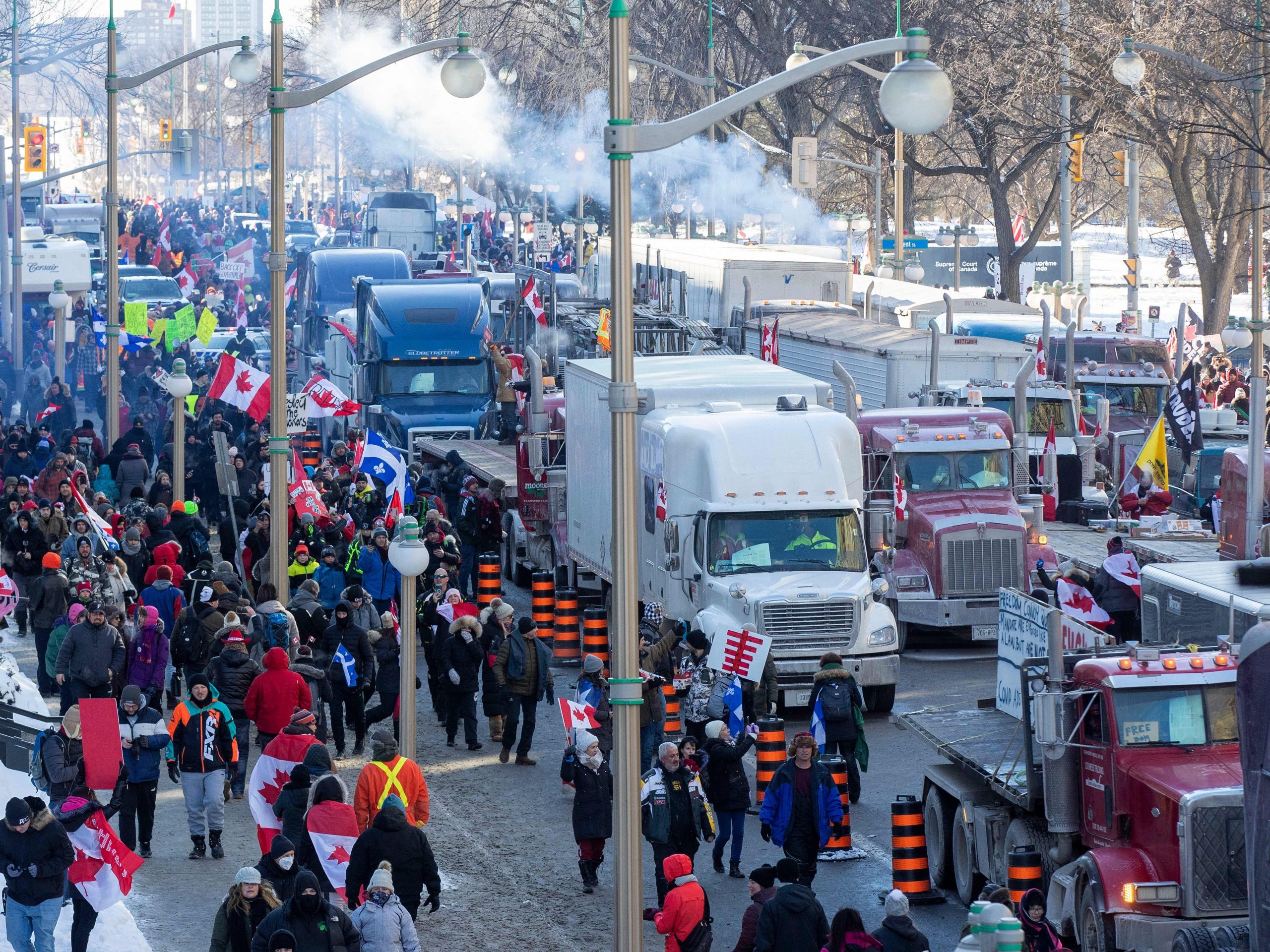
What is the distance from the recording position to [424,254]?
71375 mm

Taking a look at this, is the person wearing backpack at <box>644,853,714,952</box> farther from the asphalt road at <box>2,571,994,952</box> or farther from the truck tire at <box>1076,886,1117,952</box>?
the truck tire at <box>1076,886,1117,952</box>

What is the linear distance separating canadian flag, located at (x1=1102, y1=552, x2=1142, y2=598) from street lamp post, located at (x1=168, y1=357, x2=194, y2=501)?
11.7 m

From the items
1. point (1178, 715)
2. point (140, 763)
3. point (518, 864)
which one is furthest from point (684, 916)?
point (140, 763)

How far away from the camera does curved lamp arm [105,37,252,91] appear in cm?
2328

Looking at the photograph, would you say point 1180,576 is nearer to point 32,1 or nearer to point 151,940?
point 151,940

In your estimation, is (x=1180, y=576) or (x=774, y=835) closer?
(x=774, y=835)

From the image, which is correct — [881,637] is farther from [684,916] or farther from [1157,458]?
[684,916]

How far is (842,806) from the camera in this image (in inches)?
602

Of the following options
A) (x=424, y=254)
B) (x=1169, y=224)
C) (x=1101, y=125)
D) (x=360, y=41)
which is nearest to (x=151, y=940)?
(x=1101, y=125)

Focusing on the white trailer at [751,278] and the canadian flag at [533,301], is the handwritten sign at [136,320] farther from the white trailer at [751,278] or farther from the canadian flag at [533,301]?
the white trailer at [751,278]

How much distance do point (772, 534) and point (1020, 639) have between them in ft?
18.6

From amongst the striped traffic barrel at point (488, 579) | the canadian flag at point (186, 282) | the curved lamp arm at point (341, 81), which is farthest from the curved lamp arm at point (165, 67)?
the canadian flag at point (186, 282)

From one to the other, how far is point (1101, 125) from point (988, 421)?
24275 mm

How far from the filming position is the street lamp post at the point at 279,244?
57.3 feet
